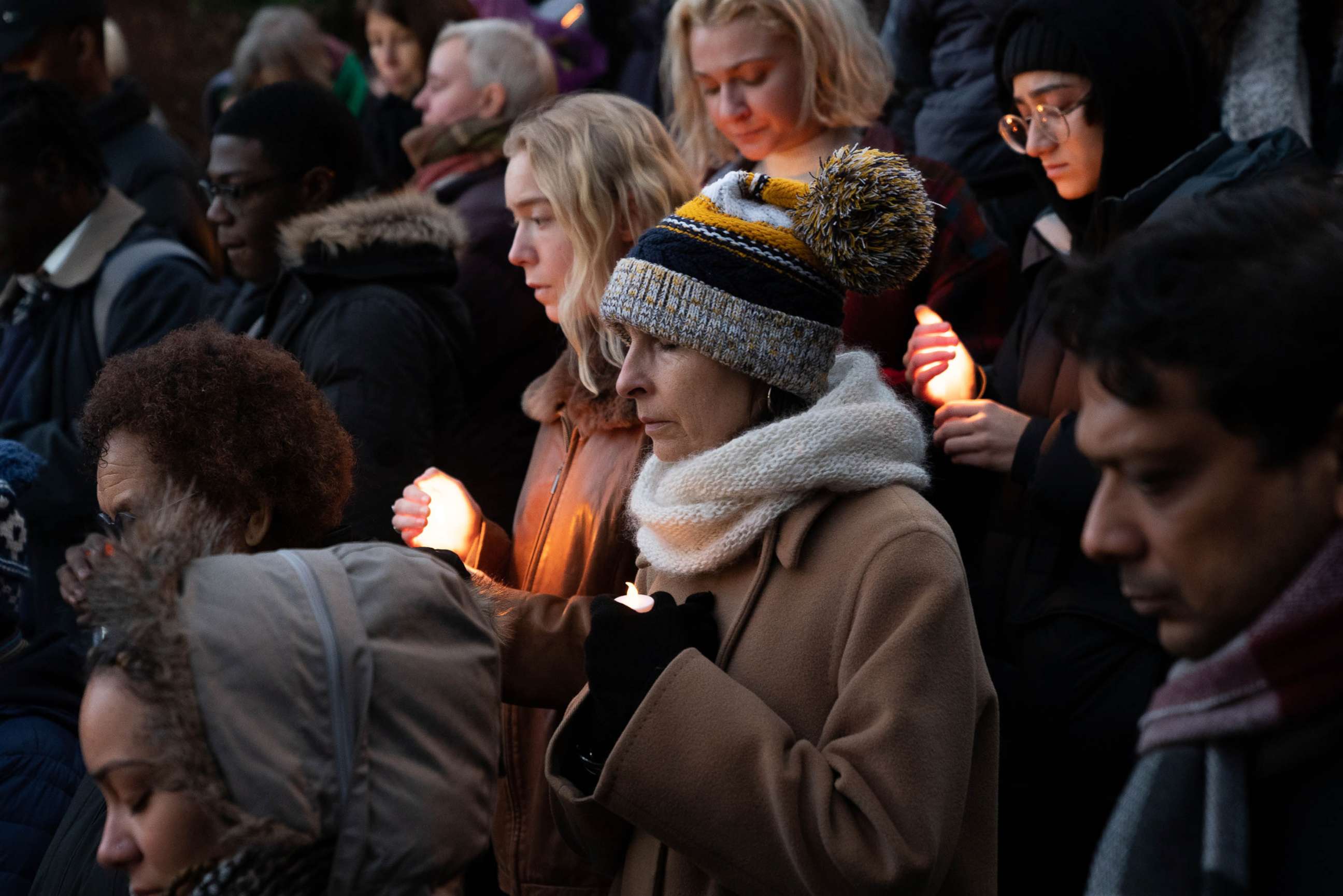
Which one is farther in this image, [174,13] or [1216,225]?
[174,13]

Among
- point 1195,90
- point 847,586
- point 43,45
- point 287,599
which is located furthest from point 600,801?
point 43,45

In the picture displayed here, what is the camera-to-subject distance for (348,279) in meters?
3.92

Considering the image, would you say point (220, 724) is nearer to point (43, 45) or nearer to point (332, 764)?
point (332, 764)

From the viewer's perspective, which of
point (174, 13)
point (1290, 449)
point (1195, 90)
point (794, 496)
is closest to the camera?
point (1290, 449)

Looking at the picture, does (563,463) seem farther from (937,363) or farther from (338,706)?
(338,706)

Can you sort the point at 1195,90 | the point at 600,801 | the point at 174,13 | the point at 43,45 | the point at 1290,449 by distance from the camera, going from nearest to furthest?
the point at 1290,449
the point at 600,801
the point at 1195,90
the point at 43,45
the point at 174,13

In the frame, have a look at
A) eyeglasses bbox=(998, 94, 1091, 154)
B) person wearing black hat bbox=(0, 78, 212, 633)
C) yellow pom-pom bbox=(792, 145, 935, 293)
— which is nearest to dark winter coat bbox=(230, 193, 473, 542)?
person wearing black hat bbox=(0, 78, 212, 633)

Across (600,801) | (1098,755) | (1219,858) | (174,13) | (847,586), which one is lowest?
(174,13)

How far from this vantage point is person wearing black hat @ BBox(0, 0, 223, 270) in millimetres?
5930

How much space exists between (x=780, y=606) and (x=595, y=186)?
4.43 feet

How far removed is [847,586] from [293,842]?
3.23 ft

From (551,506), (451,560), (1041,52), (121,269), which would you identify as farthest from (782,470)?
(121,269)

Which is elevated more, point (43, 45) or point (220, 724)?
point (220, 724)

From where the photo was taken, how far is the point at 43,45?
601 cm
